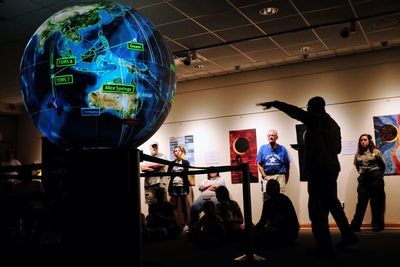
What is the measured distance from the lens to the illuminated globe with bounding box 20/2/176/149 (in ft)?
5.48

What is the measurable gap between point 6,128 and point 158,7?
316 inches

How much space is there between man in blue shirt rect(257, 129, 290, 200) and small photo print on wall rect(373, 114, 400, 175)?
179 centimetres

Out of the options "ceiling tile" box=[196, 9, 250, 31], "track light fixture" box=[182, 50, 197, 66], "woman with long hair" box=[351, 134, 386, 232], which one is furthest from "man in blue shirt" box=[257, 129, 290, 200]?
"ceiling tile" box=[196, 9, 250, 31]

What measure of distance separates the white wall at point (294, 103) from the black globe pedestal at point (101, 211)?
269 inches

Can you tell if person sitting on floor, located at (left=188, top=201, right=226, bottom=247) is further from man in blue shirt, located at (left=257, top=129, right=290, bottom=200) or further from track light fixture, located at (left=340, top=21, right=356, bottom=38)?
track light fixture, located at (left=340, top=21, right=356, bottom=38)

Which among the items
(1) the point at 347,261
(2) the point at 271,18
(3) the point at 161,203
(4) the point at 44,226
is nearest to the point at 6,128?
(4) the point at 44,226

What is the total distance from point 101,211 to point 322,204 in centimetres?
285

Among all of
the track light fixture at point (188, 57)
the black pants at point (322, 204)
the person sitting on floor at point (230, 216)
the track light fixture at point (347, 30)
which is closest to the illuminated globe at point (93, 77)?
the black pants at point (322, 204)

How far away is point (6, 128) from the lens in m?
11.7

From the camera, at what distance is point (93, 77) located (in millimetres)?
1662

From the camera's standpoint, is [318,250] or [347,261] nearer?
[347,261]

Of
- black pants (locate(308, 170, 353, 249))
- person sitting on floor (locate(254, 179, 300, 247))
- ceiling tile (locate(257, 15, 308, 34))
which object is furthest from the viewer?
ceiling tile (locate(257, 15, 308, 34))

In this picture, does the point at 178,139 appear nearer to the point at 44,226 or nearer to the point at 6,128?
the point at 44,226

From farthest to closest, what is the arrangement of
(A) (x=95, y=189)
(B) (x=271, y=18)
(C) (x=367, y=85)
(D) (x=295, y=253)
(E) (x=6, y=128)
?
(E) (x=6, y=128) → (C) (x=367, y=85) → (B) (x=271, y=18) → (D) (x=295, y=253) → (A) (x=95, y=189)
